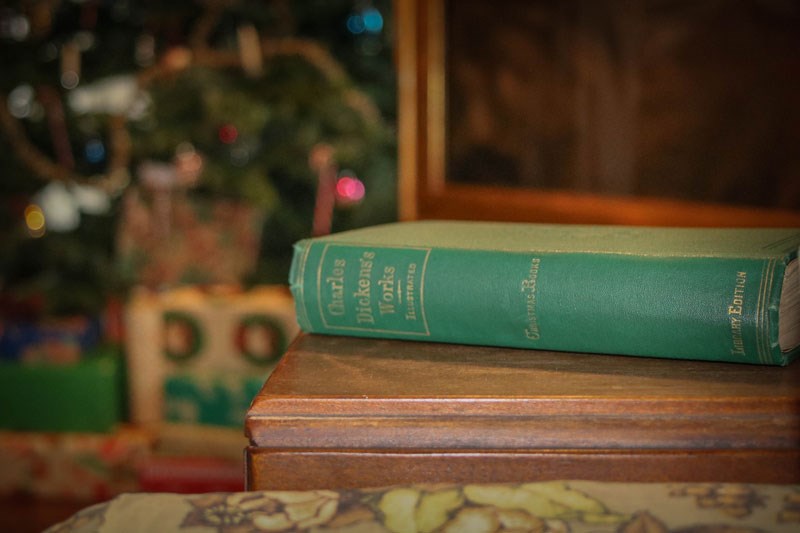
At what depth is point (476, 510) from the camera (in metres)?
0.39

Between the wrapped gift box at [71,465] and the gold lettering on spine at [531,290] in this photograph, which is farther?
the wrapped gift box at [71,465]

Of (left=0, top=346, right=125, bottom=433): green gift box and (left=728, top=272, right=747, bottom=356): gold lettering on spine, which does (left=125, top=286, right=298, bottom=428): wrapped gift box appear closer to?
(left=0, top=346, right=125, bottom=433): green gift box

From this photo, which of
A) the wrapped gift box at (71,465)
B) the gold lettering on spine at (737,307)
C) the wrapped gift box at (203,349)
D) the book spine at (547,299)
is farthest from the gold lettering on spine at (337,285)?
the wrapped gift box at (71,465)

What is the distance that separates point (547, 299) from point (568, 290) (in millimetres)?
14

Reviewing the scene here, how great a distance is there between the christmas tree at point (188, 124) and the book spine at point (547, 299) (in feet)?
5.58

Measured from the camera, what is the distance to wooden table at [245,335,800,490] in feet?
1.42

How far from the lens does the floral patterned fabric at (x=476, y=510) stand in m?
0.37

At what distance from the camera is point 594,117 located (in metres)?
1.50

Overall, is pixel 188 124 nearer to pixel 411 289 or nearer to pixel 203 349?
pixel 203 349

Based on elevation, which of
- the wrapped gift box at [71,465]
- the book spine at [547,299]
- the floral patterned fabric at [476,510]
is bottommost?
the wrapped gift box at [71,465]

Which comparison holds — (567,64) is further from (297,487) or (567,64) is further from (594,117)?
(297,487)

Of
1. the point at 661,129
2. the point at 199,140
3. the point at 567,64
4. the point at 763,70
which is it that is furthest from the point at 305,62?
the point at 763,70

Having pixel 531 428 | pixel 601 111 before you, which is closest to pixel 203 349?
pixel 601 111

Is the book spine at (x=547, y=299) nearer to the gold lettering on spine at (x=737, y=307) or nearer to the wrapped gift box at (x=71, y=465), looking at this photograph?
the gold lettering on spine at (x=737, y=307)
